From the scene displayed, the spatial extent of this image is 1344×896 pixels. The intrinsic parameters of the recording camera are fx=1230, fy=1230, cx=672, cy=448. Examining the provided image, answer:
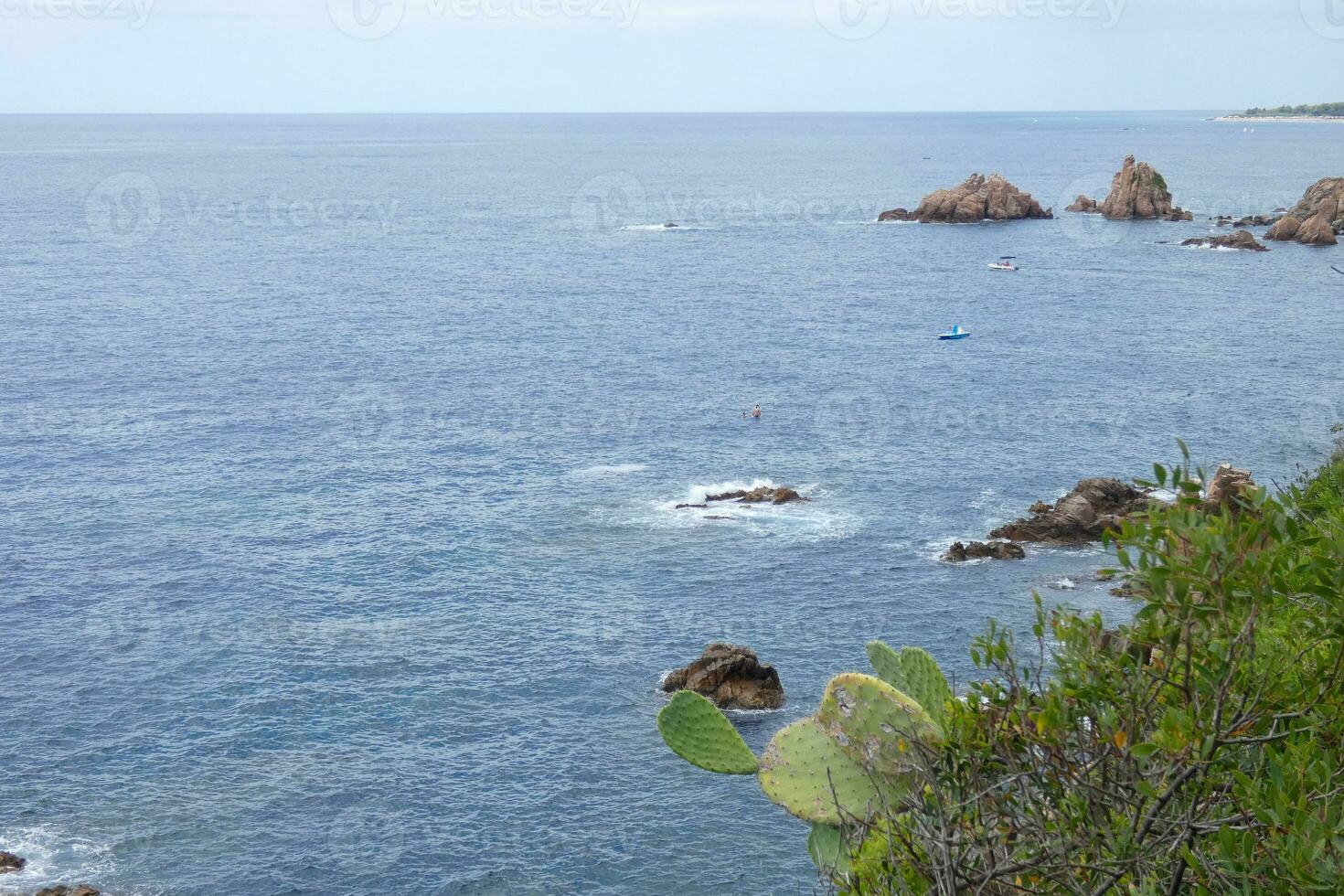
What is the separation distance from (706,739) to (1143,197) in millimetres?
180877

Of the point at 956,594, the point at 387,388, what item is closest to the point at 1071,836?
the point at 956,594

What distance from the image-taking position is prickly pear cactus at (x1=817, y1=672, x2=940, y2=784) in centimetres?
1271

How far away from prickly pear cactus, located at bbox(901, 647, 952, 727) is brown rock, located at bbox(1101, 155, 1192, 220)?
179 m

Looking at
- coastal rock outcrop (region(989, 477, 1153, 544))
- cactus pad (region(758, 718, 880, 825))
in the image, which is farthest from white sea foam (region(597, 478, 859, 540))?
cactus pad (region(758, 718, 880, 825))

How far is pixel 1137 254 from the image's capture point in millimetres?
150375

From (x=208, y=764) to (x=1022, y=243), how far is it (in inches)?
5516

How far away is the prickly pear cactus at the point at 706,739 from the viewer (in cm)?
1428

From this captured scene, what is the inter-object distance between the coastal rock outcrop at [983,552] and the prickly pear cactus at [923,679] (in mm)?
44283

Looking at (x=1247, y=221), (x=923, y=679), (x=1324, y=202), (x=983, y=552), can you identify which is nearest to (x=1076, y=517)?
(x=983, y=552)

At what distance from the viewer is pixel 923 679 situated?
14375 millimetres

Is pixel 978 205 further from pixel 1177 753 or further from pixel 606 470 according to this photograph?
pixel 1177 753

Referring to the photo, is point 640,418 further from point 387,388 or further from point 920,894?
point 920,894

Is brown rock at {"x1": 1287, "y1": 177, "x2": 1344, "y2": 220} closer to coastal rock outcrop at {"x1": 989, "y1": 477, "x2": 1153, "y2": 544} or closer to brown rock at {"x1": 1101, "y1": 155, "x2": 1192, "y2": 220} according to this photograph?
brown rock at {"x1": 1101, "y1": 155, "x2": 1192, "y2": 220}

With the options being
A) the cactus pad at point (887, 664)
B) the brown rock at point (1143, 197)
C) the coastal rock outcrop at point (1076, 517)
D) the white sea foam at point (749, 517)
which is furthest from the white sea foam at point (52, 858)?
the brown rock at point (1143, 197)
